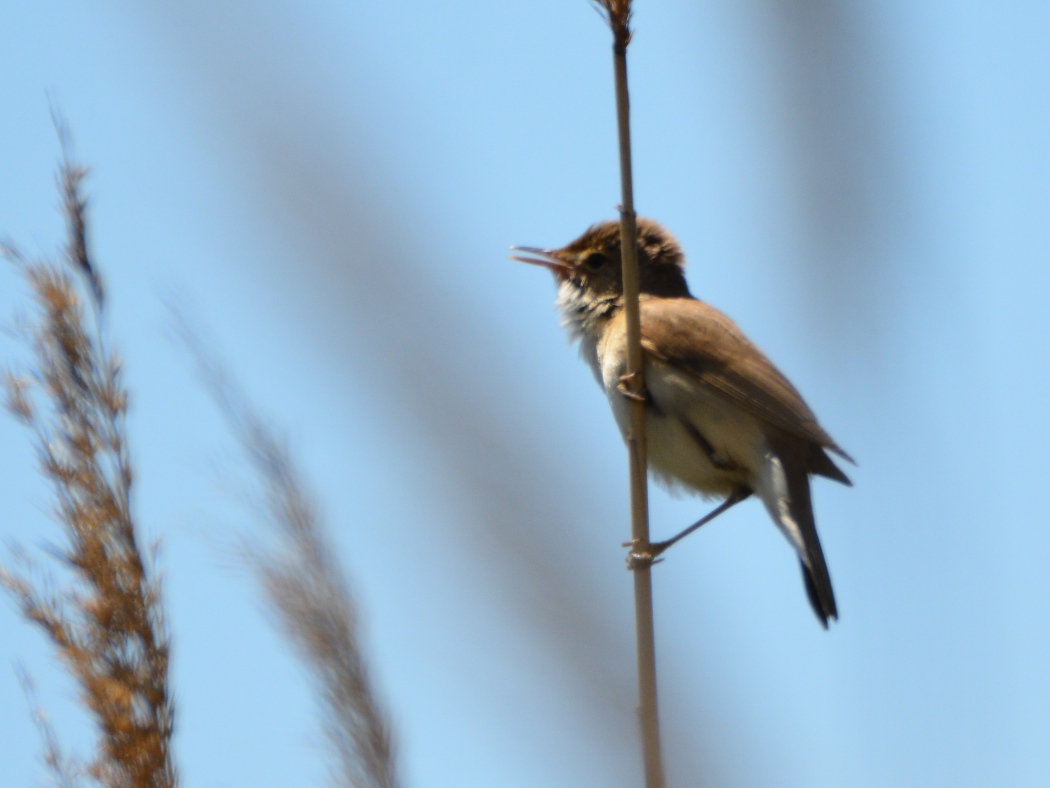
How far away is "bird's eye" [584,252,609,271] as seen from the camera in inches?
157

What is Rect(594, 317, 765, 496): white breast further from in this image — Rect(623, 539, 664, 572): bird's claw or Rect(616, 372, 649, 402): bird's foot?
Rect(623, 539, 664, 572): bird's claw

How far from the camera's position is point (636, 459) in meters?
2.07

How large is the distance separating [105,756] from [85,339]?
0.67 m

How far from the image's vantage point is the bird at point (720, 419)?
10.4 ft

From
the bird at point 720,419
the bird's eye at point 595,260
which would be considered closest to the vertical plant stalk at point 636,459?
the bird at point 720,419

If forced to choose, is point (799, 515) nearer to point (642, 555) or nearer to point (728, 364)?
point (728, 364)

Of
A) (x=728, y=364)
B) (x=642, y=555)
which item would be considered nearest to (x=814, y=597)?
(x=728, y=364)

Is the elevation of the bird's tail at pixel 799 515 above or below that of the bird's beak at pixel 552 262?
below

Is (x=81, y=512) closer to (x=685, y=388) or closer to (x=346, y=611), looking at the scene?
(x=346, y=611)

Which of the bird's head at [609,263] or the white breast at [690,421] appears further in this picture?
the bird's head at [609,263]

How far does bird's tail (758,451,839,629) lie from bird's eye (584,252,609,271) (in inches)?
43.4

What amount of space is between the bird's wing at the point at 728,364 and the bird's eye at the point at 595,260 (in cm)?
37

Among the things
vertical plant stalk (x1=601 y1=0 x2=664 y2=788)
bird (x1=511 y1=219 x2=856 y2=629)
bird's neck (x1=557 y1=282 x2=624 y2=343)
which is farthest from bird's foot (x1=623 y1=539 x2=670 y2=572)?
bird's neck (x1=557 y1=282 x2=624 y2=343)

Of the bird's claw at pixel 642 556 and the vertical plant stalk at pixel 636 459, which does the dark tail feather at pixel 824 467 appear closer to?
the vertical plant stalk at pixel 636 459
